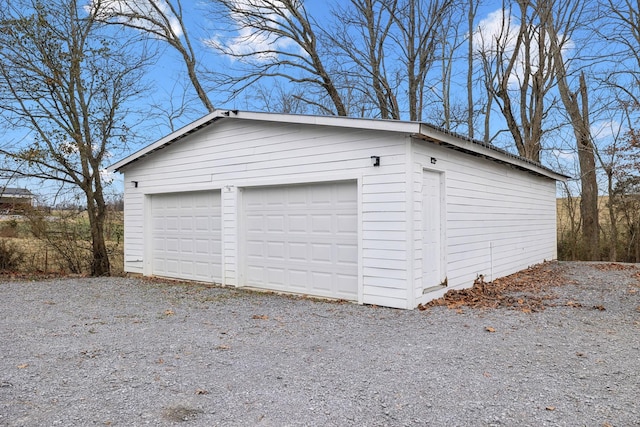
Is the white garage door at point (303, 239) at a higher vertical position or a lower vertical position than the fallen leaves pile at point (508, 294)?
higher

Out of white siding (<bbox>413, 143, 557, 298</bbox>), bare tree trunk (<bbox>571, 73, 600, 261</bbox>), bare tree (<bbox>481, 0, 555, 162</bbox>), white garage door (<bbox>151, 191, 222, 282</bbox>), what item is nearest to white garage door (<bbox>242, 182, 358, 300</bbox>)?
white garage door (<bbox>151, 191, 222, 282</bbox>)

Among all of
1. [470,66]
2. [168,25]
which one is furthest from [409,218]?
[168,25]

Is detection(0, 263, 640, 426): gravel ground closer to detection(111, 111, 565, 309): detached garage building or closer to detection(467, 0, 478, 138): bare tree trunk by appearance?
detection(111, 111, 565, 309): detached garage building

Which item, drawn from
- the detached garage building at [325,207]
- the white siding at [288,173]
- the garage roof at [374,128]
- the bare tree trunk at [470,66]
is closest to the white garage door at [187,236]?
the detached garage building at [325,207]

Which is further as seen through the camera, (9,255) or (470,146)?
(9,255)

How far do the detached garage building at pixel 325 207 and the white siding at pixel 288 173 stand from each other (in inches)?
0.8

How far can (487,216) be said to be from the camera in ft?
27.8

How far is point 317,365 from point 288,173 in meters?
4.09

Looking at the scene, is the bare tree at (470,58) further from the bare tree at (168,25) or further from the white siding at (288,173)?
the white siding at (288,173)

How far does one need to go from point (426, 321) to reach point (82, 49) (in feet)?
33.8

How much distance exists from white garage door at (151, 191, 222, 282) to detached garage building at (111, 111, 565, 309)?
0.03 metres

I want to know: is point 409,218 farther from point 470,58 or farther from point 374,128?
point 470,58

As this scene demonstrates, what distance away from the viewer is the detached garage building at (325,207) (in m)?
6.18

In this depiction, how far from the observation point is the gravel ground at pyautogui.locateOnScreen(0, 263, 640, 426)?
9.39 ft
